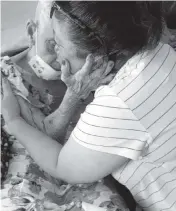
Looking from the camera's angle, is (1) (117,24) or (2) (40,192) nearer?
(1) (117,24)

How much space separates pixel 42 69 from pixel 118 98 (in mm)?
243

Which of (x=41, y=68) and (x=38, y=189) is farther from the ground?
(x=41, y=68)

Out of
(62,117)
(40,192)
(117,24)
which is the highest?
(117,24)

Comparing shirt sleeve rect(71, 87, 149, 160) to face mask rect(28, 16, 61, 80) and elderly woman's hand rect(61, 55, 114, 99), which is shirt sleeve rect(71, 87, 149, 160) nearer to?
elderly woman's hand rect(61, 55, 114, 99)

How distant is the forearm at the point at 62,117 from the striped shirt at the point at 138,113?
12 centimetres

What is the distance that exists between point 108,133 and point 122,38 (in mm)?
187

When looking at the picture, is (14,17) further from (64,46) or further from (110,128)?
(110,128)

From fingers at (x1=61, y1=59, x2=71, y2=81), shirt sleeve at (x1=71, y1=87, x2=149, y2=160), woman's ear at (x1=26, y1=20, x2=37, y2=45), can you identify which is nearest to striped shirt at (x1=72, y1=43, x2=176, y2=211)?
shirt sleeve at (x1=71, y1=87, x2=149, y2=160)

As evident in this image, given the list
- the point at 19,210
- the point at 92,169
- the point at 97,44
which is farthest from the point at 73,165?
the point at 97,44

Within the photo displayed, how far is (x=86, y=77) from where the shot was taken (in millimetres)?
882

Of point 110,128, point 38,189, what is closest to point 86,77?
point 110,128

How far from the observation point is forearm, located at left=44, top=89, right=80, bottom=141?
93 cm

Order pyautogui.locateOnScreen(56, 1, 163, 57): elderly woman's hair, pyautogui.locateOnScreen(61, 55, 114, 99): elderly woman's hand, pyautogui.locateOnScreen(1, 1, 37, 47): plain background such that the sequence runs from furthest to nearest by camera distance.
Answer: pyautogui.locateOnScreen(1, 1, 37, 47): plain background
pyautogui.locateOnScreen(61, 55, 114, 99): elderly woman's hand
pyautogui.locateOnScreen(56, 1, 163, 57): elderly woman's hair

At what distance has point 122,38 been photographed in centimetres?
77
